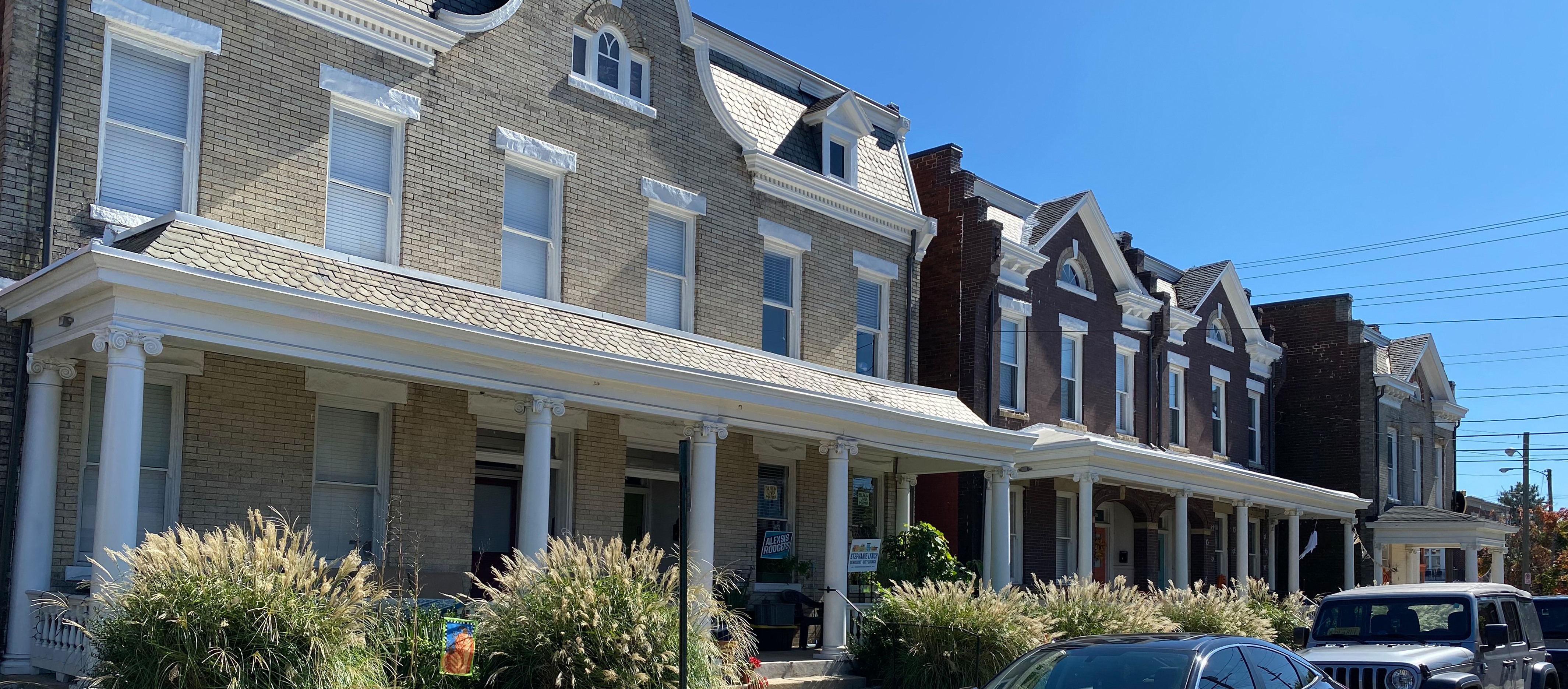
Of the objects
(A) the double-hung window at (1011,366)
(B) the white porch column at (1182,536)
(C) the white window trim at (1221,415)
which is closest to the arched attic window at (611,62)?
(A) the double-hung window at (1011,366)

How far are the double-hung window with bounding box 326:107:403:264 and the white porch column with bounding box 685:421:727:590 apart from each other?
3.99 m

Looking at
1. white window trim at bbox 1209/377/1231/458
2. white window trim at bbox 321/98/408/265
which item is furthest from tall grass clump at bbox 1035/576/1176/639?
white window trim at bbox 1209/377/1231/458

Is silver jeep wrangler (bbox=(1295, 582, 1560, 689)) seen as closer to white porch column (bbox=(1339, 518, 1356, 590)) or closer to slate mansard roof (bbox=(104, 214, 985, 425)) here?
slate mansard roof (bbox=(104, 214, 985, 425))

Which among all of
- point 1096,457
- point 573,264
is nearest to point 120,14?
point 573,264

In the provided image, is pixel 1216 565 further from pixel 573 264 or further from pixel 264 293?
pixel 264 293

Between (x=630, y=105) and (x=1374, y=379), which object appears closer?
(x=630, y=105)

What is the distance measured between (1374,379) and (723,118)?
23.7 m

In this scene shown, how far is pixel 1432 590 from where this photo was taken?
42.4ft

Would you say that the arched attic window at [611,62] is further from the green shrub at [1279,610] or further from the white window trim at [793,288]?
the green shrub at [1279,610]

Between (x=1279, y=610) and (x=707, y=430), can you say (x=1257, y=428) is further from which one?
(x=707, y=430)

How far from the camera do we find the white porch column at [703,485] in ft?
49.1

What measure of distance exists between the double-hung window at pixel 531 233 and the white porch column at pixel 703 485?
8.44 feet

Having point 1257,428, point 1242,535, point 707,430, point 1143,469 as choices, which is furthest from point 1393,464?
point 707,430

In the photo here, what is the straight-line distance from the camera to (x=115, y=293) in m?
10.5
